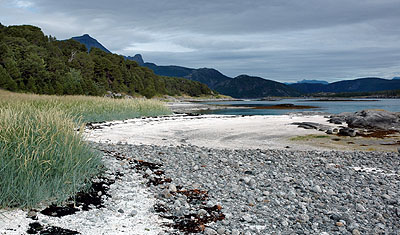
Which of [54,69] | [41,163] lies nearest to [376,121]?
[41,163]

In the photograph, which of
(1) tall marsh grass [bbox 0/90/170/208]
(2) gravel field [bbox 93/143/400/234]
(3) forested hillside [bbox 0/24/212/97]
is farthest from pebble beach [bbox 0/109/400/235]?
(3) forested hillside [bbox 0/24/212/97]

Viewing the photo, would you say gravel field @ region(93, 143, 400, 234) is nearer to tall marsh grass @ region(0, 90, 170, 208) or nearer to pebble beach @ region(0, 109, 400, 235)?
pebble beach @ region(0, 109, 400, 235)

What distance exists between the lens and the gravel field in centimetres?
597

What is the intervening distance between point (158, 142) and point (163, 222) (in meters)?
10.5

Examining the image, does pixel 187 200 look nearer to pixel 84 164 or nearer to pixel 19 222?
pixel 84 164

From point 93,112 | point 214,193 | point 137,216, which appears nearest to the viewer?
point 137,216

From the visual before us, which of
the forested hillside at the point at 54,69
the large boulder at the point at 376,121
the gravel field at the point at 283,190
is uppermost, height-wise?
the forested hillside at the point at 54,69

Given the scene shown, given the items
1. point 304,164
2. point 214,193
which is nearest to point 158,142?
point 304,164

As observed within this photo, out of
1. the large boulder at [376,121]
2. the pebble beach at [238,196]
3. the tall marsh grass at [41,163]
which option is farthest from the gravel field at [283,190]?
the large boulder at [376,121]

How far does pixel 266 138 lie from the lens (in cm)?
1867

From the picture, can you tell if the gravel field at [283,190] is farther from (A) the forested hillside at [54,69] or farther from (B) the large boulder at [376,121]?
(A) the forested hillside at [54,69]

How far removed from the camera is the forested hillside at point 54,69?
58.6 meters

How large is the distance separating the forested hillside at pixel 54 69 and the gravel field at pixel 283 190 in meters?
54.3

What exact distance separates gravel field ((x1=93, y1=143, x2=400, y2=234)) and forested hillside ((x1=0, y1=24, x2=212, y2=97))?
5428cm
